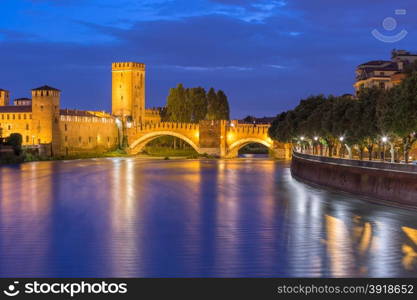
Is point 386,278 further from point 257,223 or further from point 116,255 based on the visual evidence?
point 257,223

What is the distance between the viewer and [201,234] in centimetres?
1717

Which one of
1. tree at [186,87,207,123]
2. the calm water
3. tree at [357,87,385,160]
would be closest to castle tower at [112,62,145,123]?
tree at [186,87,207,123]

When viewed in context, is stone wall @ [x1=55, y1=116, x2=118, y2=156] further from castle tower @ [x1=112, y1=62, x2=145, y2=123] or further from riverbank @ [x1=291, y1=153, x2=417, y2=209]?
riverbank @ [x1=291, y1=153, x2=417, y2=209]

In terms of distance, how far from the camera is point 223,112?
8031 cm

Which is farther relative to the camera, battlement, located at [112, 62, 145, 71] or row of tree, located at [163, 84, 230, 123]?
battlement, located at [112, 62, 145, 71]

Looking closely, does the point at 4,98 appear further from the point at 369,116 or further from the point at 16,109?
the point at 369,116

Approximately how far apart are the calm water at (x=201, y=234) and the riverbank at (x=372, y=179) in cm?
59

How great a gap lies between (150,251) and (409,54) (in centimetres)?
5121

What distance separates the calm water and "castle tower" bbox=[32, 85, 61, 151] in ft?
117

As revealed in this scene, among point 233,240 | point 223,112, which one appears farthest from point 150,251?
point 223,112

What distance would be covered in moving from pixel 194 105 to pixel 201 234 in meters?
62.5

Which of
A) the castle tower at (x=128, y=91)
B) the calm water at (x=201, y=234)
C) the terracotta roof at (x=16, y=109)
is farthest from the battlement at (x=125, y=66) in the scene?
the calm water at (x=201, y=234)

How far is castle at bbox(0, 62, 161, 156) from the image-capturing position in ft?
217

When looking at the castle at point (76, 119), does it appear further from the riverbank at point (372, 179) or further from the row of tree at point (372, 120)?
the riverbank at point (372, 179)
